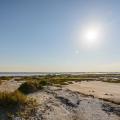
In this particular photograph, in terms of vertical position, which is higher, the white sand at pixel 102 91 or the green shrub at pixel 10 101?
the green shrub at pixel 10 101

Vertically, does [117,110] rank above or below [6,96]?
below

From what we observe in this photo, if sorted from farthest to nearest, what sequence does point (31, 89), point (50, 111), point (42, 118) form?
point (31, 89) → point (50, 111) → point (42, 118)

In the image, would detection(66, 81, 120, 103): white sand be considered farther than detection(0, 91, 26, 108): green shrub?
Yes

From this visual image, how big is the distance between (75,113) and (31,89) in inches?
535

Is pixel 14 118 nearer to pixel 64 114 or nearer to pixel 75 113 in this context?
pixel 64 114

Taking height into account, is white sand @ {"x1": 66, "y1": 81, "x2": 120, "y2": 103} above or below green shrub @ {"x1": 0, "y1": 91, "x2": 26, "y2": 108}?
below

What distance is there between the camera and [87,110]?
15438 mm

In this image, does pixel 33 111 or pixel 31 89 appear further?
pixel 31 89

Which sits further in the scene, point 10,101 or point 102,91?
point 102,91

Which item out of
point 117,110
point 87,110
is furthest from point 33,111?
point 117,110

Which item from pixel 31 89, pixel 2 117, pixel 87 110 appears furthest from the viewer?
pixel 31 89

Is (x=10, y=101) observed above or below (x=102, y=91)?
above

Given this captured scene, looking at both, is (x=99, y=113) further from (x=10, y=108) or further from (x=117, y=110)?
(x=10, y=108)

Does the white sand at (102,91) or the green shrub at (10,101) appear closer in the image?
the green shrub at (10,101)
